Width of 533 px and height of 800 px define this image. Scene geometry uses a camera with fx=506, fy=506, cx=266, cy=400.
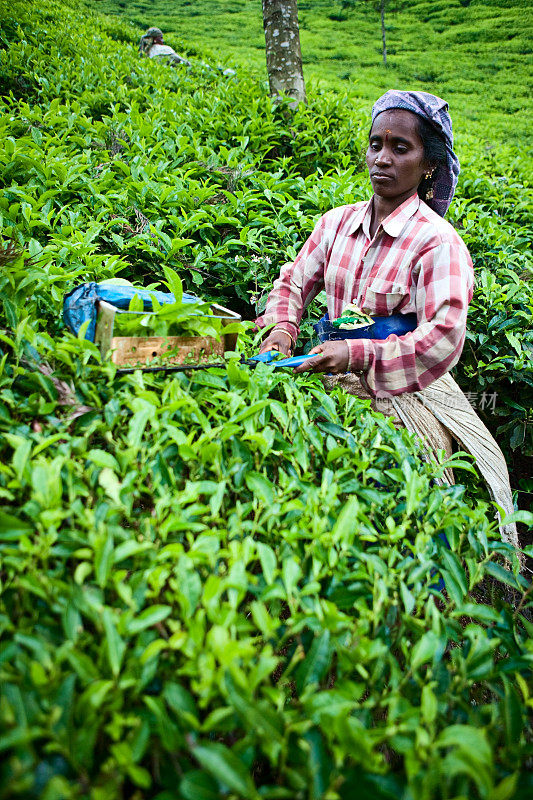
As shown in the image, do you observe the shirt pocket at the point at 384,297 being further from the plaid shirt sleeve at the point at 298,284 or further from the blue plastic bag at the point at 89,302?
the blue plastic bag at the point at 89,302

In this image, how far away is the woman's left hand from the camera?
71.9 inches

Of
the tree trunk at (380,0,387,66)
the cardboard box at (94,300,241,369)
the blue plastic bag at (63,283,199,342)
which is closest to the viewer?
the cardboard box at (94,300,241,369)

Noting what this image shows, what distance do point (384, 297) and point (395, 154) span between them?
585 millimetres

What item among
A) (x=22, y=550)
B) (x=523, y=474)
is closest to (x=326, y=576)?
(x=22, y=550)

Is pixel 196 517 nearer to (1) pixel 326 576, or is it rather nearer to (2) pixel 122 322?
(1) pixel 326 576

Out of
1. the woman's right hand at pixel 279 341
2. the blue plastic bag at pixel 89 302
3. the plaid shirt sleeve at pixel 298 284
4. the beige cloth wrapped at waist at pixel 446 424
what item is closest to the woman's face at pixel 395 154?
the plaid shirt sleeve at pixel 298 284

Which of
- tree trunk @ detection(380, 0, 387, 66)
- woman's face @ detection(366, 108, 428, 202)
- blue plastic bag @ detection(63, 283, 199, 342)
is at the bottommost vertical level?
blue plastic bag @ detection(63, 283, 199, 342)

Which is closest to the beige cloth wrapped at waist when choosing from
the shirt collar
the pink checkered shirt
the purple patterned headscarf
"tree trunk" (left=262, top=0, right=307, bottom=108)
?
the pink checkered shirt

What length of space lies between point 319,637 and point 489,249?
133 inches

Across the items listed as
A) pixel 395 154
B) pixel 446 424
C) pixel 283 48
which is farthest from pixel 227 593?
pixel 283 48

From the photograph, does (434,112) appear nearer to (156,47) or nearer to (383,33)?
(156,47)

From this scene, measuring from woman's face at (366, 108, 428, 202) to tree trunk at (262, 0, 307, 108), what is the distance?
3.13m

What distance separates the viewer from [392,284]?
2104mm

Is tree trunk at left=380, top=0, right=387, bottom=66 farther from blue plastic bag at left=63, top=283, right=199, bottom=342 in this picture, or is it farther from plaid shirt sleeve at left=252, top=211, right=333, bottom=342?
blue plastic bag at left=63, top=283, right=199, bottom=342
